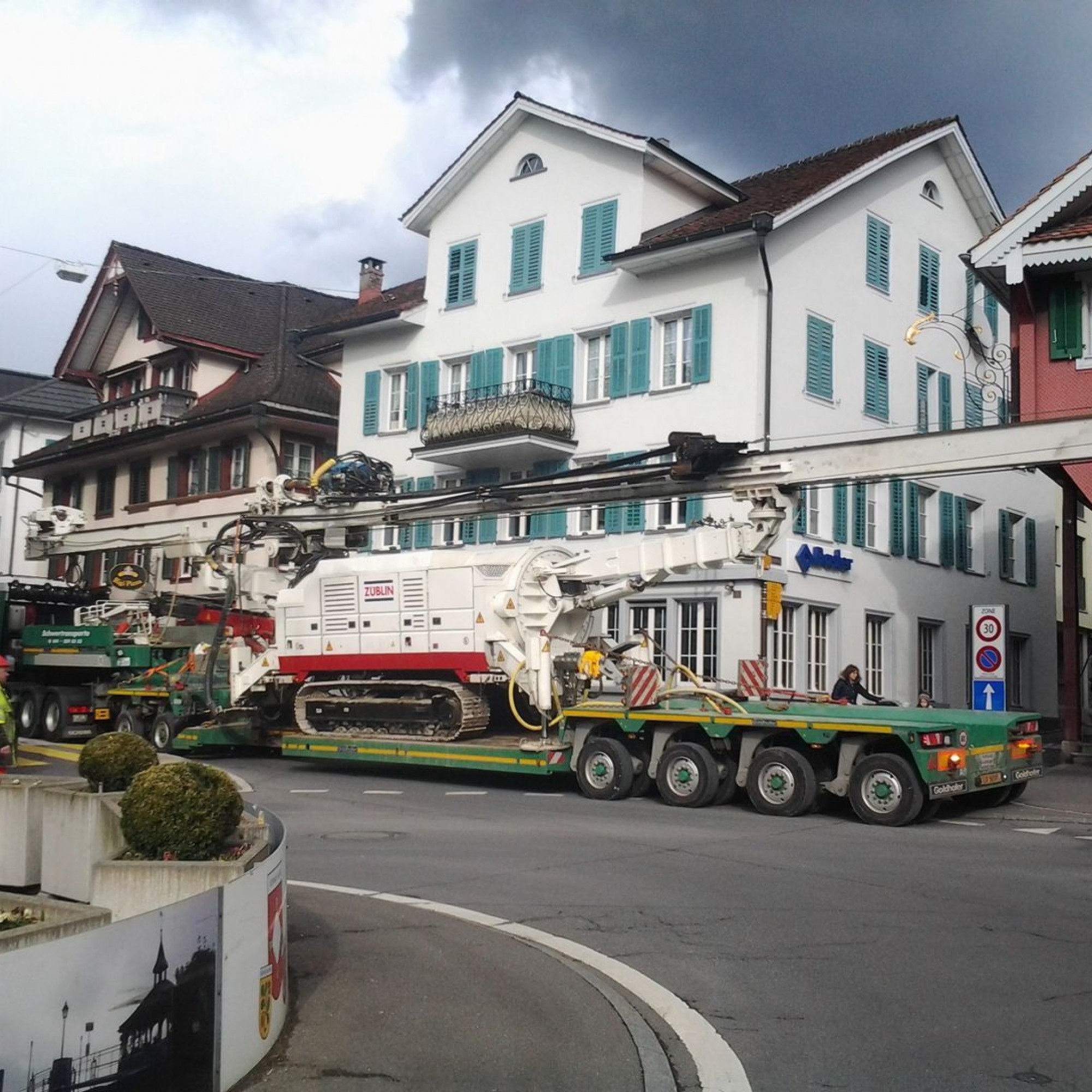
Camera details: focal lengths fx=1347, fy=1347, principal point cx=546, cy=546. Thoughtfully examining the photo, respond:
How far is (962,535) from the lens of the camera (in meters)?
31.8

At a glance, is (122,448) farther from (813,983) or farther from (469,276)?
(813,983)

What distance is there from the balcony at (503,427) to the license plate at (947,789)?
1491cm

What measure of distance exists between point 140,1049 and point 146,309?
39.2 m

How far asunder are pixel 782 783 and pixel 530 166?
19.5m

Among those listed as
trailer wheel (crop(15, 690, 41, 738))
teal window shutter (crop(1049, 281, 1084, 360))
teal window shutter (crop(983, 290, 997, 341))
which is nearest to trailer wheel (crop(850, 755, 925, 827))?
teal window shutter (crop(1049, 281, 1084, 360))

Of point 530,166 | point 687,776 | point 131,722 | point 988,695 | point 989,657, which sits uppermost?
point 530,166

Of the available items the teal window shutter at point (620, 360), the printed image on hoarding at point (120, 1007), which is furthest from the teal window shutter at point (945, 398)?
the printed image on hoarding at point (120, 1007)

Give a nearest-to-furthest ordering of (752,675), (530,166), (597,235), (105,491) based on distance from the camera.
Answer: (752,675), (597,235), (530,166), (105,491)

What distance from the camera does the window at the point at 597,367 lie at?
28.3 m

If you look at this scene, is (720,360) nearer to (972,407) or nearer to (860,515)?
(860,515)

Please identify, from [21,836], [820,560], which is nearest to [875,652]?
[820,560]

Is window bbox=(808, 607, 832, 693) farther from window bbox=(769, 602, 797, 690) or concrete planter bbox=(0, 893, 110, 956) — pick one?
concrete planter bbox=(0, 893, 110, 956)

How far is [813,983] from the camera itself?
7.49m

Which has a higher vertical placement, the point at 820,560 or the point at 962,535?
the point at 962,535
